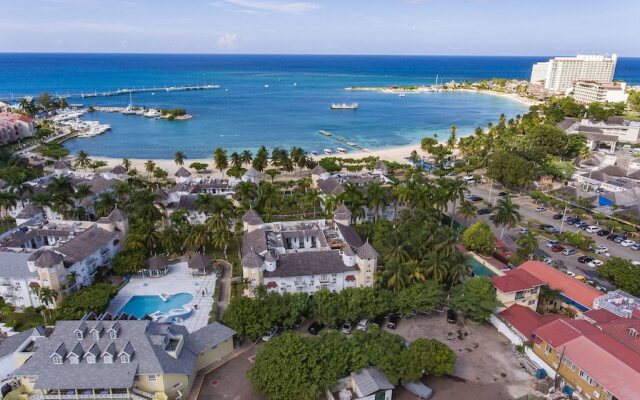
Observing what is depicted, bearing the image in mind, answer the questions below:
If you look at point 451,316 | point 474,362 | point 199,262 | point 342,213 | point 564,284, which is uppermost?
point 342,213

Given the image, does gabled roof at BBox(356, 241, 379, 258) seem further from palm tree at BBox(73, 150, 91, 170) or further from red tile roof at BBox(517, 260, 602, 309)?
palm tree at BBox(73, 150, 91, 170)

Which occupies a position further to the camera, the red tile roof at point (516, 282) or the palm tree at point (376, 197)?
the palm tree at point (376, 197)

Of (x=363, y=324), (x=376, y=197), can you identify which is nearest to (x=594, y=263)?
(x=376, y=197)

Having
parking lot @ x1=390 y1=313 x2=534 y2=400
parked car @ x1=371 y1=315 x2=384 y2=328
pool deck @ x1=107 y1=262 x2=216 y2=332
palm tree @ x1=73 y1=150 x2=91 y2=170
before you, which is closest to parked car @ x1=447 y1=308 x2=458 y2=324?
parking lot @ x1=390 y1=313 x2=534 y2=400

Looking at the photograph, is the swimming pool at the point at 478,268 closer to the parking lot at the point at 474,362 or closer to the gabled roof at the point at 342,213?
the parking lot at the point at 474,362

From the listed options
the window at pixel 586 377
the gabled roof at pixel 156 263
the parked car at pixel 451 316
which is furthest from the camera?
the gabled roof at pixel 156 263

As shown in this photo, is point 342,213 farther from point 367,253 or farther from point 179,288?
point 179,288

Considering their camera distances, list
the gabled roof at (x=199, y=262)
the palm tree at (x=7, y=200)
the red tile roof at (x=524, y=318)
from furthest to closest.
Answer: the palm tree at (x=7, y=200) < the gabled roof at (x=199, y=262) < the red tile roof at (x=524, y=318)

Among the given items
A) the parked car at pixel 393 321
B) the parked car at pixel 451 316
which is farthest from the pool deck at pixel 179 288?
the parked car at pixel 451 316

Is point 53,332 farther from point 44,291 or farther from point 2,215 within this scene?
point 2,215
